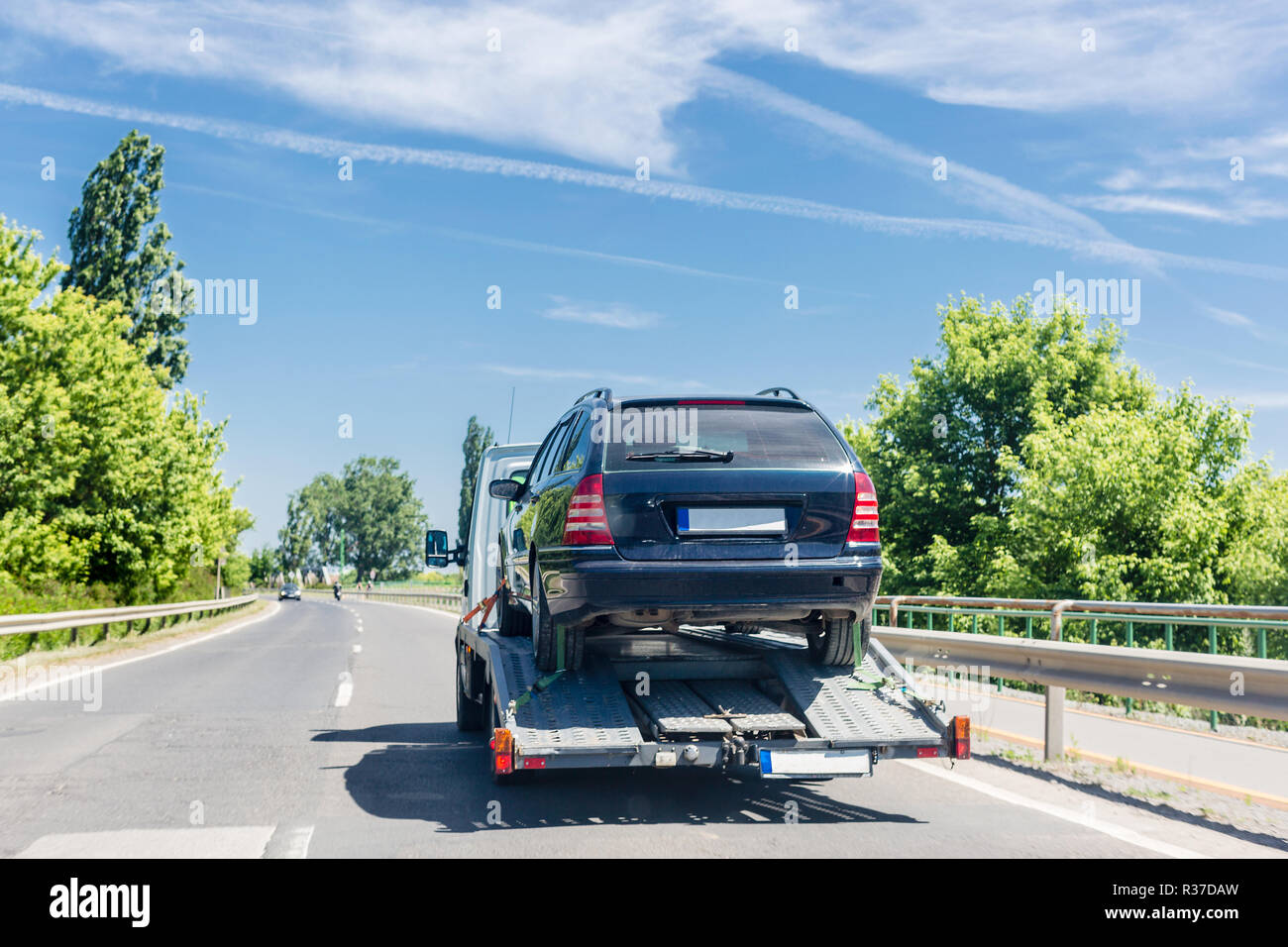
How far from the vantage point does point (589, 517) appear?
602 cm

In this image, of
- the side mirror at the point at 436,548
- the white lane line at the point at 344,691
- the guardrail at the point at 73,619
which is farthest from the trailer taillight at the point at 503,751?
the guardrail at the point at 73,619

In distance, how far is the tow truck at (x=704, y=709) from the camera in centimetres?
582

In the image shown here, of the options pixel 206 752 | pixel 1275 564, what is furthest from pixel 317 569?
pixel 206 752

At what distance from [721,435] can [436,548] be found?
17.2 feet

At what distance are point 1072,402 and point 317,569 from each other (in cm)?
15229

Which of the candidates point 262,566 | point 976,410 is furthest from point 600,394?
point 262,566

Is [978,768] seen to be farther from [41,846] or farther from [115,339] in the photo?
[115,339]

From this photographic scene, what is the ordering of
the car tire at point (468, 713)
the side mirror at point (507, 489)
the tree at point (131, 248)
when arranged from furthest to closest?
the tree at point (131, 248) < the car tire at point (468, 713) < the side mirror at point (507, 489)

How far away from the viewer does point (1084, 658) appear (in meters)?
7.41

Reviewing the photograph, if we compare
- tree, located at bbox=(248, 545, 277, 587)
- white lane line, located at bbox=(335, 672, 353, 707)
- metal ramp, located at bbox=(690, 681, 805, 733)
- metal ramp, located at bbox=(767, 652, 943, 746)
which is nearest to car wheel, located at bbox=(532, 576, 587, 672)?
metal ramp, located at bbox=(690, 681, 805, 733)

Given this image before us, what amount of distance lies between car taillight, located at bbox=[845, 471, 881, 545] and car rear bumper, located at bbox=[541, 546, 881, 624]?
106mm

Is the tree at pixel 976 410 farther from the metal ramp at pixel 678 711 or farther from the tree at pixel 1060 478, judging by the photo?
the metal ramp at pixel 678 711

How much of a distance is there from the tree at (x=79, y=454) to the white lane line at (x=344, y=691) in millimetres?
14733

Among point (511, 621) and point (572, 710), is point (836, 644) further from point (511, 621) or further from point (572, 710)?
point (511, 621)
